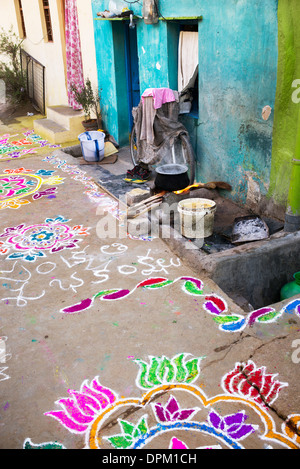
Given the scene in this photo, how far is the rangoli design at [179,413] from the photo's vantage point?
2.60m

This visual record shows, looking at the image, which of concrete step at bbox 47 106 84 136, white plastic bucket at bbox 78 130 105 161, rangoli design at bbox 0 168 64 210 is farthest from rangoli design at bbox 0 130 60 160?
white plastic bucket at bbox 78 130 105 161

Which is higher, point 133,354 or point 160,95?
point 160,95

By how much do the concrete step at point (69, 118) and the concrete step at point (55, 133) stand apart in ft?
0.32

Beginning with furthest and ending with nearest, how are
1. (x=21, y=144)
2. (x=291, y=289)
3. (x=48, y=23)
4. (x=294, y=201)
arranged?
1. (x=48, y=23)
2. (x=21, y=144)
3. (x=294, y=201)
4. (x=291, y=289)

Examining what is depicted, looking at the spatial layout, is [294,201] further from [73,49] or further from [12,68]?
[12,68]

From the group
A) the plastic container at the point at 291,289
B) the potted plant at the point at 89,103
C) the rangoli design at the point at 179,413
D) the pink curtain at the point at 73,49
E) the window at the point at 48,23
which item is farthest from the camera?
the window at the point at 48,23

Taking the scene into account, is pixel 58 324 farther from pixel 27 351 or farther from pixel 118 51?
pixel 118 51

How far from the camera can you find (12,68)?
49.3 feet

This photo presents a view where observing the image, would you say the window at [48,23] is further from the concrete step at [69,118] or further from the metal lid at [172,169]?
the metal lid at [172,169]

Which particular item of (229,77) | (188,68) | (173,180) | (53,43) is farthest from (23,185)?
(53,43)

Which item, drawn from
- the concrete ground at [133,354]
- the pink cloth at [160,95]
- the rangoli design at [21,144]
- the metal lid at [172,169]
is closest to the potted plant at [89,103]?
the rangoli design at [21,144]

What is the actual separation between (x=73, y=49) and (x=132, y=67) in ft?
7.21

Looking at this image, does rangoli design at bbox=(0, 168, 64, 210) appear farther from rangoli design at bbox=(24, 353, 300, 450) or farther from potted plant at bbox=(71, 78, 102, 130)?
rangoli design at bbox=(24, 353, 300, 450)

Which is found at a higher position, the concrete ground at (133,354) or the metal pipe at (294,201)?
the metal pipe at (294,201)
